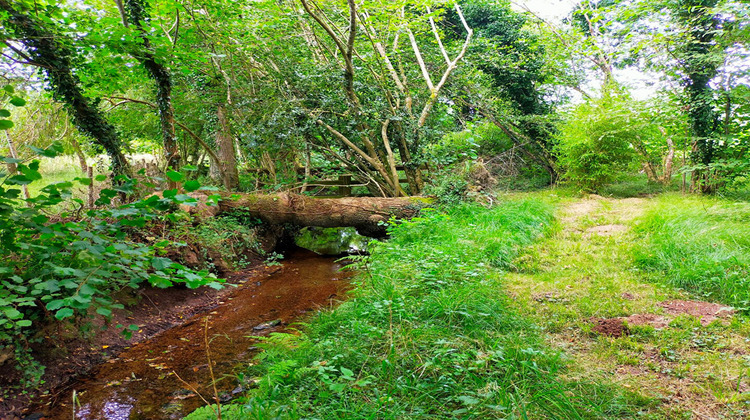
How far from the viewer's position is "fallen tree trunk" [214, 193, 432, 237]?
703 cm

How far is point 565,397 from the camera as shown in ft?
6.14

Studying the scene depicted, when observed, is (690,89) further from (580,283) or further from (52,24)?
(52,24)

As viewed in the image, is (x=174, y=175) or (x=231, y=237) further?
(x=231, y=237)

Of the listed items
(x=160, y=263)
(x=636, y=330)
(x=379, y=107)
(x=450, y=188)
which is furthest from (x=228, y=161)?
(x=636, y=330)

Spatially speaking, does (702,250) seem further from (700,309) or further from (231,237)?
(231,237)

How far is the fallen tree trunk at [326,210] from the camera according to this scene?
7.03 m

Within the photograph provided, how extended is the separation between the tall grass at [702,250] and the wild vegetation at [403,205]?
34 mm

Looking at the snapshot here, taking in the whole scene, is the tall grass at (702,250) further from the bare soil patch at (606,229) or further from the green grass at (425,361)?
the green grass at (425,361)

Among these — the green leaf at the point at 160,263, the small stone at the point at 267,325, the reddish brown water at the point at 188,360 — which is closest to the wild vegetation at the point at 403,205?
the green leaf at the point at 160,263

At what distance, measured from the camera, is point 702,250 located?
3898mm

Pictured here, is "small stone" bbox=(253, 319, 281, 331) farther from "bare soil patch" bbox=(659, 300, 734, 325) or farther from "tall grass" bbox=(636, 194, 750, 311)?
"tall grass" bbox=(636, 194, 750, 311)

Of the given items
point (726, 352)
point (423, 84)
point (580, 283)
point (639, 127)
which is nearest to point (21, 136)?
point (423, 84)

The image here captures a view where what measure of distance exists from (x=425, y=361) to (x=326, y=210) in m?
5.04

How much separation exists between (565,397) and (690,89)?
8.05m
